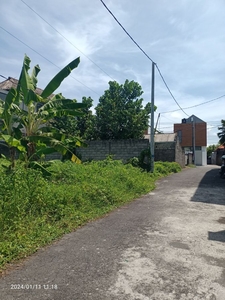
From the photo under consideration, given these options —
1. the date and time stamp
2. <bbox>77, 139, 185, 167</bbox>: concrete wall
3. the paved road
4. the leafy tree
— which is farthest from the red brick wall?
the date and time stamp

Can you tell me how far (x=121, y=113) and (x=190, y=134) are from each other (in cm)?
2242

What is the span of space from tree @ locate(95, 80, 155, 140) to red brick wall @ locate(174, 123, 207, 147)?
1960 cm

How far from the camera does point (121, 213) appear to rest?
6.15m

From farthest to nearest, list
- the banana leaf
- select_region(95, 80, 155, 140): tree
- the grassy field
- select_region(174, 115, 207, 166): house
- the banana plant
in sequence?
select_region(174, 115, 207, 166): house < select_region(95, 80, 155, 140): tree < the banana leaf < the banana plant < the grassy field

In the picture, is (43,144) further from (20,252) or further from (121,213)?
(20,252)

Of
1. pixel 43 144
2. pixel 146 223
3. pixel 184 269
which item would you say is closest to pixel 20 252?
pixel 184 269

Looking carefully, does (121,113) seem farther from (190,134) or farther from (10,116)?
(190,134)

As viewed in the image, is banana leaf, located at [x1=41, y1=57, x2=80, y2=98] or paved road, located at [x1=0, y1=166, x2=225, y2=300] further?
banana leaf, located at [x1=41, y1=57, x2=80, y2=98]

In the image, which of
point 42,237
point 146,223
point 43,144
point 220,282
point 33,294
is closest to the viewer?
point 33,294

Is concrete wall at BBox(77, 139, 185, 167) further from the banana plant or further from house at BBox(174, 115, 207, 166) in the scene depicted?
A: house at BBox(174, 115, 207, 166)

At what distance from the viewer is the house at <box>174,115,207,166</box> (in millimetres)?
35116

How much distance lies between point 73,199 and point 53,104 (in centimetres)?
407

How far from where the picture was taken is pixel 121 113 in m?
18.6

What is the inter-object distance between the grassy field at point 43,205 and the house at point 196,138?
1149 inches
